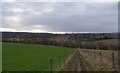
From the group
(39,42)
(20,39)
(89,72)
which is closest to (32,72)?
(89,72)

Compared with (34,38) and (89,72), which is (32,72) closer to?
(89,72)

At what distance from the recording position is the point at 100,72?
2241 centimetres

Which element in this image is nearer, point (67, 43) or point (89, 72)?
point (89, 72)

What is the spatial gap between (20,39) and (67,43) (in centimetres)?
2150

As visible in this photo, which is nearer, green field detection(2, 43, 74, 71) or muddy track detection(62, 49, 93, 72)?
muddy track detection(62, 49, 93, 72)

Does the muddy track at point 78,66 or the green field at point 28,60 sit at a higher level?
the muddy track at point 78,66

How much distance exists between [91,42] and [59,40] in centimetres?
2651

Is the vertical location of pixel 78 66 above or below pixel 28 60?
above

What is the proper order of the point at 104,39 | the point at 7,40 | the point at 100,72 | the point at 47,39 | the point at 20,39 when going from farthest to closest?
1. the point at 47,39
2. the point at 20,39
3. the point at 7,40
4. the point at 104,39
5. the point at 100,72

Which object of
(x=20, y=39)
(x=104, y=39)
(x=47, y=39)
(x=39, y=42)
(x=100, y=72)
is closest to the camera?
(x=100, y=72)

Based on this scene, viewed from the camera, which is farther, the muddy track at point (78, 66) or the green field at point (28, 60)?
the green field at point (28, 60)

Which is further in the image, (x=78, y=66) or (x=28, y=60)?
(x=28, y=60)

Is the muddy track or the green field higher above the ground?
the muddy track

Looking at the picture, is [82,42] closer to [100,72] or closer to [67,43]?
[67,43]
